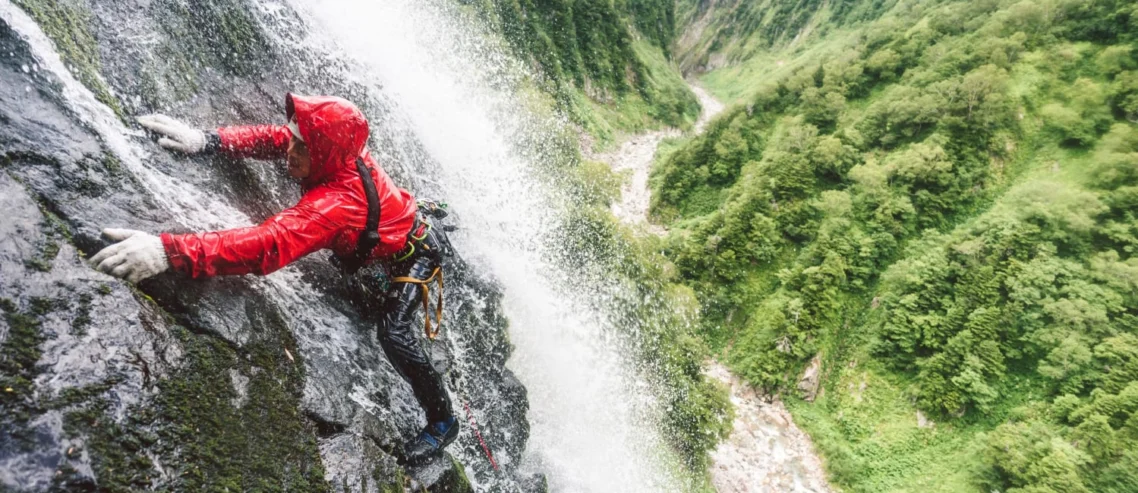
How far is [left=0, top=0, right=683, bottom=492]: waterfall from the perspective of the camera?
4557 millimetres

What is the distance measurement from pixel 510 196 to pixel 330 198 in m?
11.4

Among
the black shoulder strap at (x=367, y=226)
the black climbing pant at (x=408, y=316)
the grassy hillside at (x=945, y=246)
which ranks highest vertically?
the black shoulder strap at (x=367, y=226)

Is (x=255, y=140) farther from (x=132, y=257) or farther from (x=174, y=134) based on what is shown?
(x=132, y=257)

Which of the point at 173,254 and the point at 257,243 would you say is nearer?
the point at 173,254

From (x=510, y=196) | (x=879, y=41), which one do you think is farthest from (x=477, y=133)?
(x=879, y=41)

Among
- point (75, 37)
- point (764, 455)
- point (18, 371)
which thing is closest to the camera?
point (18, 371)

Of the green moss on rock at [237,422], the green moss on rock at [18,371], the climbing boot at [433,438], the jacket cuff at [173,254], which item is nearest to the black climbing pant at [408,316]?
the climbing boot at [433,438]

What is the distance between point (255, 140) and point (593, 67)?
6702 centimetres

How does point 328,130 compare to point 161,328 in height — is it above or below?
above

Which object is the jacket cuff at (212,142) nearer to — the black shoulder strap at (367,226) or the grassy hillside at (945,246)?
the black shoulder strap at (367,226)

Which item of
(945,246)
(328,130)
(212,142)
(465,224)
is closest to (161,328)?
(328,130)

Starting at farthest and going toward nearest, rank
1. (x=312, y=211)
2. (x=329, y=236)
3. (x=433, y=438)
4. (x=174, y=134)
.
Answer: (x=433, y=438)
(x=174, y=134)
(x=329, y=236)
(x=312, y=211)

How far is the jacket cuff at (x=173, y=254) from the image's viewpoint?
10.6 ft

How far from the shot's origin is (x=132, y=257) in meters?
3.11
